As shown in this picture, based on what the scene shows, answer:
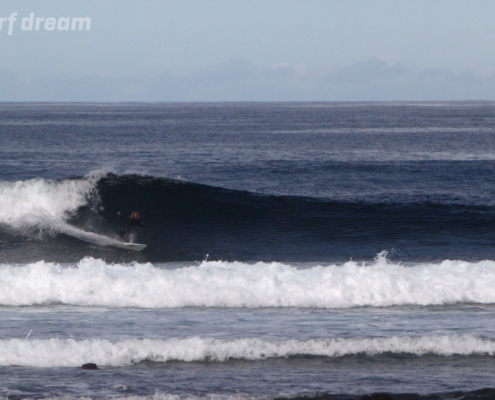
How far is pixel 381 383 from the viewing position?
794 cm

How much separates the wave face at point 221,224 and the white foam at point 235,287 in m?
4.50

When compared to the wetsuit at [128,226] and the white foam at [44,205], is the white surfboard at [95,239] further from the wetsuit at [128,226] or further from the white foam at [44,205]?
the wetsuit at [128,226]

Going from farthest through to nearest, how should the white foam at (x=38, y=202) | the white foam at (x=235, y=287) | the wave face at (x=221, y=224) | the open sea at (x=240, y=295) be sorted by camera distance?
the white foam at (x=38, y=202)
the wave face at (x=221, y=224)
the white foam at (x=235, y=287)
the open sea at (x=240, y=295)

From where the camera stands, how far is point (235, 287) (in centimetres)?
1241

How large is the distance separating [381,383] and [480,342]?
7.25ft

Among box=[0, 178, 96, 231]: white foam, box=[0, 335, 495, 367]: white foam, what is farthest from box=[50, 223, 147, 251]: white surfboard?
box=[0, 335, 495, 367]: white foam

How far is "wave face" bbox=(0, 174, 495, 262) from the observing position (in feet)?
60.1

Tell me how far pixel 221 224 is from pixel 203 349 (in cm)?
1316

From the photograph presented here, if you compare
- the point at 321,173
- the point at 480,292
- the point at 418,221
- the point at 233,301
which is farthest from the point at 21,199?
the point at 321,173

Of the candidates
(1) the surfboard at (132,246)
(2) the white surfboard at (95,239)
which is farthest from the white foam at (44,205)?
(1) the surfboard at (132,246)

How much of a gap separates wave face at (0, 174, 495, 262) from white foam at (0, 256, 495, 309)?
4.50 metres

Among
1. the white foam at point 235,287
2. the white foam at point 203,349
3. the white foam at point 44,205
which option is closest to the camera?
the white foam at point 203,349

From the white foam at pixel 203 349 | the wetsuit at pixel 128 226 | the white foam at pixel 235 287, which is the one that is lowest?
the white foam at pixel 203 349

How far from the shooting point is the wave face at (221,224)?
60.1 ft
